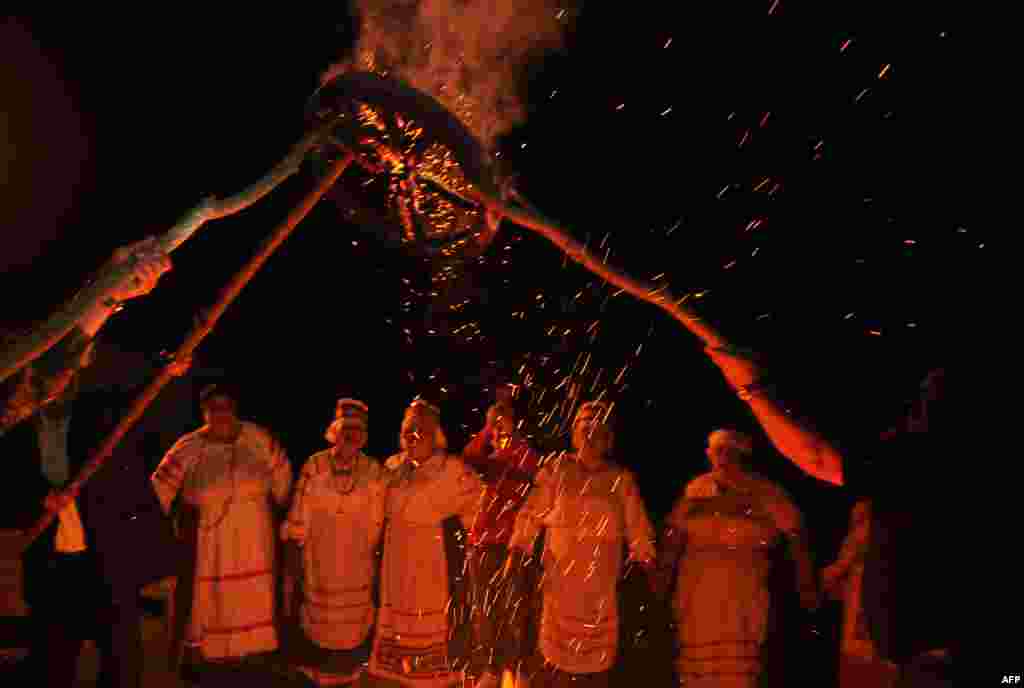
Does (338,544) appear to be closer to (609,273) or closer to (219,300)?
(219,300)

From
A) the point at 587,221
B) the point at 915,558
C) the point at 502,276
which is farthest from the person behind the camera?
the point at 502,276

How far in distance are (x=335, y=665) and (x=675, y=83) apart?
6163 millimetres

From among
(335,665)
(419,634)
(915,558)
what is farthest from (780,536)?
(915,558)

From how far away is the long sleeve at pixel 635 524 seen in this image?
226 inches

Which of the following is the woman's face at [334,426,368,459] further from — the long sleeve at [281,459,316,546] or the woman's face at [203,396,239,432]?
the woman's face at [203,396,239,432]

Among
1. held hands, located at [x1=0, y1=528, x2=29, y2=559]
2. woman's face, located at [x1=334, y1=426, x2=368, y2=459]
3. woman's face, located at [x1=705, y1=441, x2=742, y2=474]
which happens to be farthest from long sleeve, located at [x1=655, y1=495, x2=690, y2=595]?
held hands, located at [x1=0, y1=528, x2=29, y2=559]

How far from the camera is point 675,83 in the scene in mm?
8914

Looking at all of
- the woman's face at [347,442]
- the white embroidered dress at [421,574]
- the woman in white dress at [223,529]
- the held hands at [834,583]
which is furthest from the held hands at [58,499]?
the held hands at [834,583]

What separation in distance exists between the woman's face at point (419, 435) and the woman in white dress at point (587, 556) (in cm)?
95

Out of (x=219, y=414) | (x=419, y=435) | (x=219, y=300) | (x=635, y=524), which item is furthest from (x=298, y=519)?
(x=219, y=300)

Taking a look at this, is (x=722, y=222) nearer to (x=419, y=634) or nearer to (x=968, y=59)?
(x=968, y=59)

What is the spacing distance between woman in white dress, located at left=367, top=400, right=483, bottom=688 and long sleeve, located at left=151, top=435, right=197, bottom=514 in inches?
58.1

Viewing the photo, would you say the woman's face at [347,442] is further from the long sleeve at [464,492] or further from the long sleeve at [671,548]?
the long sleeve at [671,548]

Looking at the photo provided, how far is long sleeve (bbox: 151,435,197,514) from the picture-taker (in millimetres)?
6367
